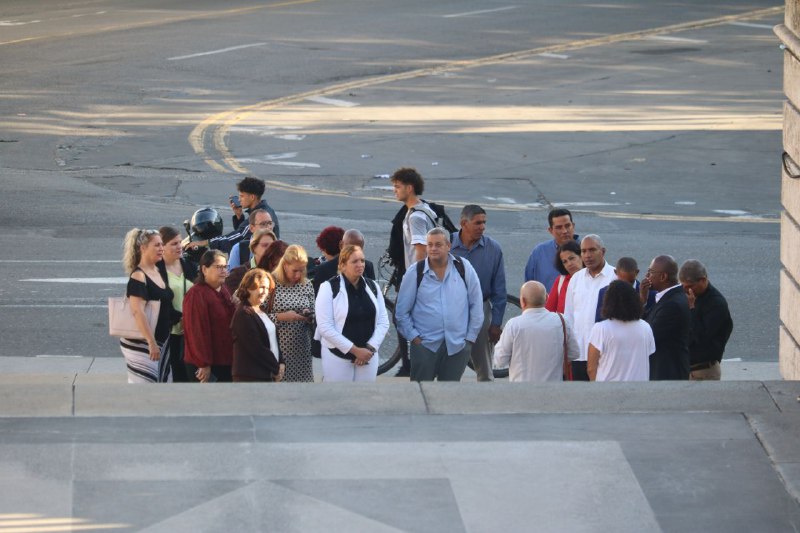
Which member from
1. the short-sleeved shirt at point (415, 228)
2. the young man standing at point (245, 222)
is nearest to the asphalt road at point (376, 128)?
the young man standing at point (245, 222)

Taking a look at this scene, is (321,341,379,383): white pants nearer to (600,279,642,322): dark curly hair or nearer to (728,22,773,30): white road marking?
(600,279,642,322): dark curly hair

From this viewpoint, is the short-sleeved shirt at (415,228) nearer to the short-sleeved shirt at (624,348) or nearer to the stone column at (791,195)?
the short-sleeved shirt at (624,348)

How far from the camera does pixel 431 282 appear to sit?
10.2 metres

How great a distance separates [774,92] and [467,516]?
2178cm

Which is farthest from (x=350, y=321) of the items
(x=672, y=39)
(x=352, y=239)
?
(x=672, y=39)

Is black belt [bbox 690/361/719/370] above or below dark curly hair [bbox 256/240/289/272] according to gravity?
below

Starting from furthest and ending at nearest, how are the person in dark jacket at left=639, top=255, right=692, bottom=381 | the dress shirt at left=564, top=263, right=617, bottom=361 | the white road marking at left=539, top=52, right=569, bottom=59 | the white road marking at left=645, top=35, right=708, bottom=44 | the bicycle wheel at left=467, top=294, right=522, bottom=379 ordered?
the white road marking at left=645, top=35, right=708, bottom=44, the white road marking at left=539, top=52, right=569, bottom=59, the bicycle wheel at left=467, top=294, right=522, bottom=379, the dress shirt at left=564, top=263, right=617, bottom=361, the person in dark jacket at left=639, top=255, right=692, bottom=381

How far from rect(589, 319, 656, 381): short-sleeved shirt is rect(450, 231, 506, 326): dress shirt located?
1653mm

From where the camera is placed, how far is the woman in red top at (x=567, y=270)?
10703 mm

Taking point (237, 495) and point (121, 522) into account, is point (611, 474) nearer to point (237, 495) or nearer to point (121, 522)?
point (237, 495)

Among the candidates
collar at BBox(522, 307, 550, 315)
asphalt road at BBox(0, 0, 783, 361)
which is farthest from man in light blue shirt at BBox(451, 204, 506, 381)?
asphalt road at BBox(0, 0, 783, 361)

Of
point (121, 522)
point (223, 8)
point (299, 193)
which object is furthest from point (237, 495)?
point (223, 8)

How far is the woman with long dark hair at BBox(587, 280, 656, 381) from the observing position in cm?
943

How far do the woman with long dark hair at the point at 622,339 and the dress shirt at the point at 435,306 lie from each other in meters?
1.15
